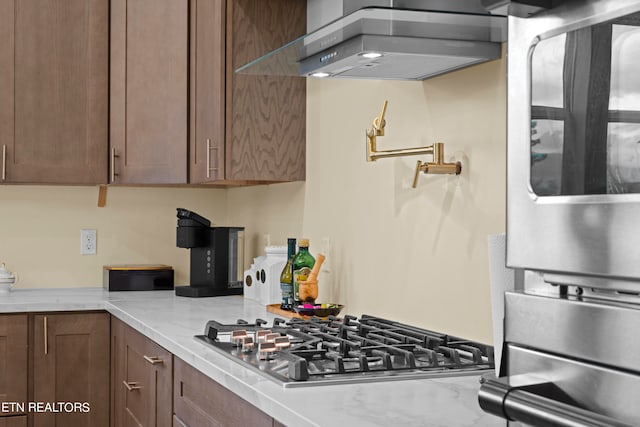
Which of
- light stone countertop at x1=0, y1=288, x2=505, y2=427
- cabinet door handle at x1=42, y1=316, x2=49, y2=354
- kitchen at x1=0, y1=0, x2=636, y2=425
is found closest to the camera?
light stone countertop at x1=0, y1=288, x2=505, y2=427

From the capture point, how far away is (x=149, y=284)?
342 centimetres

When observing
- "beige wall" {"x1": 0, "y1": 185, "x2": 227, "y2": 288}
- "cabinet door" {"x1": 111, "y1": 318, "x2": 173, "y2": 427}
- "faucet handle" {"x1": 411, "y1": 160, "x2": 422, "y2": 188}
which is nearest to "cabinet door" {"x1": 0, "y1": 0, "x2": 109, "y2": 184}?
"beige wall" {"x1": 0, "y1": 185, "x2": 227, "y2": 288}

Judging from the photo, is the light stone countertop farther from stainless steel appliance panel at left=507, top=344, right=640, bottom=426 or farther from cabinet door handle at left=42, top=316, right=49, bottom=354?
cabinet door handle at left=42, top=316, right=49, bottom=354

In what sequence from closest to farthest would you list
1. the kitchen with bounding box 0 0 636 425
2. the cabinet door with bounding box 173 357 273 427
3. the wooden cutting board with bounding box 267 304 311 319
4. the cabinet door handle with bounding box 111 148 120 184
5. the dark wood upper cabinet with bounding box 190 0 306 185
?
the cabinet door with bounding box 173 357 273 427
the kitchen with bounding box 0 0 636 425
the wooden cutting board with bounding box 267 304 311 319
the dark wood upper cabinet with bounding box 190 0 306 185
the cabinet door handle with bounding box 111 148 120 184

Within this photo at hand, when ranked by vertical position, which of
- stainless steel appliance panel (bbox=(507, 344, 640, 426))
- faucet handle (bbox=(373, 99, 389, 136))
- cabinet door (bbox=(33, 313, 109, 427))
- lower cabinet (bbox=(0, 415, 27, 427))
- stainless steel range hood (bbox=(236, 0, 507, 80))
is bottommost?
lower cabinet (bbox=(0, 415, 27, 427))

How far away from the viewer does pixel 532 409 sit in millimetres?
771

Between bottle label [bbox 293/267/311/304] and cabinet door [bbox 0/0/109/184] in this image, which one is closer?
bottle label [bbox 293/267/311/304]

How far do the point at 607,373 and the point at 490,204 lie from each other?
113 centimetres

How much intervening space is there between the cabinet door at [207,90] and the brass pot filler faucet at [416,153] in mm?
751

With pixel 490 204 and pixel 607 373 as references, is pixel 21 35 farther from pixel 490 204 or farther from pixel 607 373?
pixel 607 373

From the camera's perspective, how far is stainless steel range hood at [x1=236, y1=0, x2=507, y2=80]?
1680 millimetres

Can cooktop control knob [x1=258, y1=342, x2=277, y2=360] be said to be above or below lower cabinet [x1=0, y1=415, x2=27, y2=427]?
above

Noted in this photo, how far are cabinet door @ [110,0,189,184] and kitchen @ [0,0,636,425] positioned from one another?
1.34 feet

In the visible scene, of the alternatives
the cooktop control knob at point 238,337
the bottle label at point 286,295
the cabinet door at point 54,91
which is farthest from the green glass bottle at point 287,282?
the cabinet door at point 54,91
